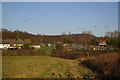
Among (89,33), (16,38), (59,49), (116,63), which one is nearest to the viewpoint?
(116,63)

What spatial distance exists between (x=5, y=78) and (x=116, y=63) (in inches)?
375

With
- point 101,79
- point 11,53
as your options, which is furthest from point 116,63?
point 11,53

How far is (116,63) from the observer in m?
12.5

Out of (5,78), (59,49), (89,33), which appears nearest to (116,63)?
(5,78)

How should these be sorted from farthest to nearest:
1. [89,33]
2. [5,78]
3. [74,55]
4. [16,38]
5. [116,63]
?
[89,33]
[16,38]
[74,55]
[116,63]
[5,78]

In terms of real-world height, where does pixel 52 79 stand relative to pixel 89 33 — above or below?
below

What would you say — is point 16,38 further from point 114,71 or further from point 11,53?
point 114,71

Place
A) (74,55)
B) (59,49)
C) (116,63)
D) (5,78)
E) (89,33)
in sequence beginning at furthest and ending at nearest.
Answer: (89,33), (59,49), (74,55), (116,63), (5,78)

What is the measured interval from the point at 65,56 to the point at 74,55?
88.5 inches

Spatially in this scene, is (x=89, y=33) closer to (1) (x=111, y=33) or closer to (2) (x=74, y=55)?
(1) (x=111, y=33)

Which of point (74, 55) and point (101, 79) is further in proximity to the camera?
point (74, 55)

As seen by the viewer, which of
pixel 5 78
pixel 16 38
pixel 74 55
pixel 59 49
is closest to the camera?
pixel 5 78

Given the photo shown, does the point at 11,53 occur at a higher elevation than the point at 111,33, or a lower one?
lower

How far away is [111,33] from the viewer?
9512 cm
